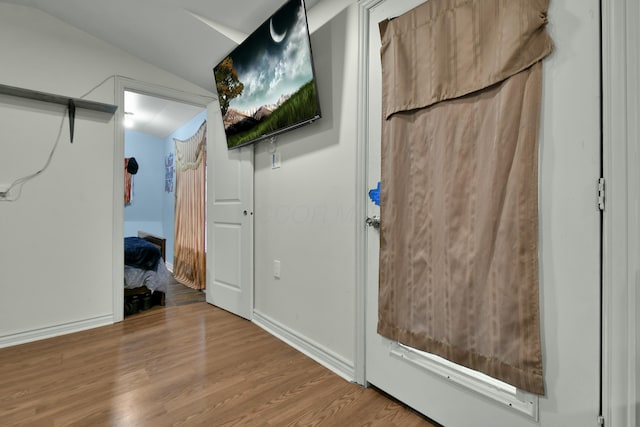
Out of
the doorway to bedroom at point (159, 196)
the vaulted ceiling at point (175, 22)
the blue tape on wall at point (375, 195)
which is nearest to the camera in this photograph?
the blue tape on wall at point (375, 195)

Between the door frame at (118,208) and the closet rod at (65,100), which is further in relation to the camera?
the door frame at (118,208)

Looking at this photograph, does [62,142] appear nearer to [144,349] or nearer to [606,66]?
[144,349]

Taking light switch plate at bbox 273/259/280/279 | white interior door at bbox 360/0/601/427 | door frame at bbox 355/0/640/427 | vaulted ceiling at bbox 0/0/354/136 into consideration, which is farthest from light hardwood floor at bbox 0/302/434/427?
vaulted ceiling at bbox 0/0/354/136

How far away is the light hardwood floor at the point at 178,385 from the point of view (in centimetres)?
127

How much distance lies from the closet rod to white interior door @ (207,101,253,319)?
852mm

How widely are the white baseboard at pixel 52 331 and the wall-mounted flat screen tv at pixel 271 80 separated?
1.79 m

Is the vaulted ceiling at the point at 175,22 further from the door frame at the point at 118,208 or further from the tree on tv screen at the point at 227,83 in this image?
the door frame at the point at 118,208

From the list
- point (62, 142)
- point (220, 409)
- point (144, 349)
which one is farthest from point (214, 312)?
point (62, 142)

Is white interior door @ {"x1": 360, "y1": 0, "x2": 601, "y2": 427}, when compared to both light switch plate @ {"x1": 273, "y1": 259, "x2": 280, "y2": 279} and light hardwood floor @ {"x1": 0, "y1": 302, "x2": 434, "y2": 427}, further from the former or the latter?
light switch plate @ {"x1": 273, "y1": 259, "x2": 280, "y2": 279}

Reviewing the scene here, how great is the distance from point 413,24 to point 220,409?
1.92 metres

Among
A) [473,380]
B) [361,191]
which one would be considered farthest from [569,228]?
[361,191]

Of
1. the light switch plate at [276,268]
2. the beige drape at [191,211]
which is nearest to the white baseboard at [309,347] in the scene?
the light switch plate at [276,268]

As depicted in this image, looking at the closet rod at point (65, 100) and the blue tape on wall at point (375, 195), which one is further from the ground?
the closet rod at point (65, 100)

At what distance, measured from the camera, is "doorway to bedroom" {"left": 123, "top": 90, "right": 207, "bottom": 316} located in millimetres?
2746
